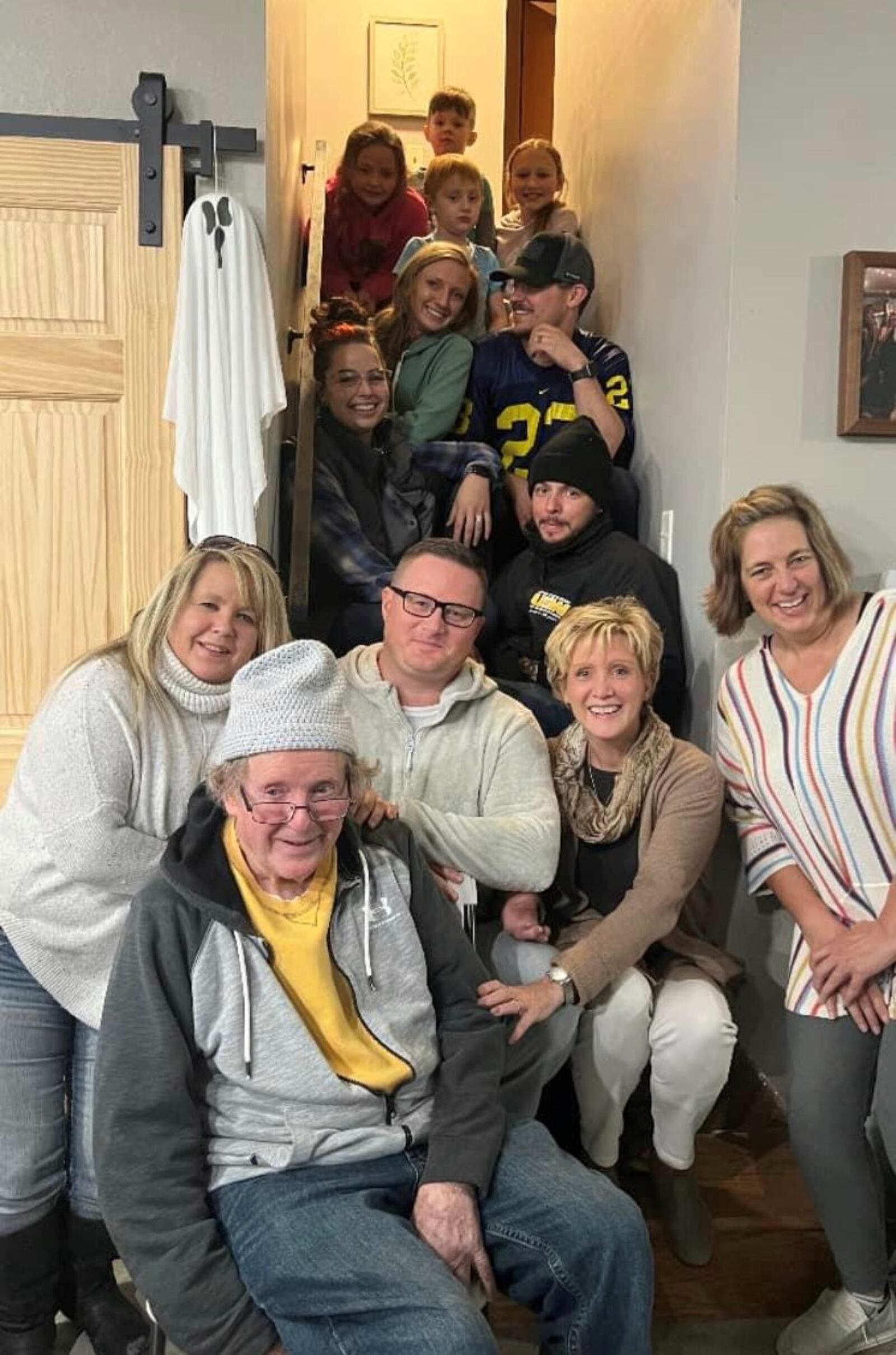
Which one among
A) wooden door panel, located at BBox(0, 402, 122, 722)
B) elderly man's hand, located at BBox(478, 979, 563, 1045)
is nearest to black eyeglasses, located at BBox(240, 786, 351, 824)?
elderly man's hand, located at BBox(478, 979, 563, 1045)

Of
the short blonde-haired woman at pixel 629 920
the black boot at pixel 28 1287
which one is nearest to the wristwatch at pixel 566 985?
the short blonde-haired woman at pixel 629 920

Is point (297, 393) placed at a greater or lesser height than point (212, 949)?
greater

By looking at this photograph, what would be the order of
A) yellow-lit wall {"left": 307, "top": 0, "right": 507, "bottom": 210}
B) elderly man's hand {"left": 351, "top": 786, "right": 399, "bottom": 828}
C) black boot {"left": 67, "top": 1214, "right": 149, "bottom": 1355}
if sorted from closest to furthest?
elderly man's hand {"left": 351, "top": 786, "right": 399, "bottom": 828} < black boot {"left": 67, "top": 1214, "right": 149, "bottom": 1355} < yellow-lit wall {"left": 307, "top": 0, "right": 507, "bottom": 210}

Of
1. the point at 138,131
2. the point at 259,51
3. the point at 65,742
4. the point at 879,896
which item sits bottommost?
the point at 879,896

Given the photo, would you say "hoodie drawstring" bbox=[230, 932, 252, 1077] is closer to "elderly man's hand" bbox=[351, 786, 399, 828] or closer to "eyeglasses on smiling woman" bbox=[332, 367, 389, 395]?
"elderly man's hand" bbox=[351, 786, 399, 828]

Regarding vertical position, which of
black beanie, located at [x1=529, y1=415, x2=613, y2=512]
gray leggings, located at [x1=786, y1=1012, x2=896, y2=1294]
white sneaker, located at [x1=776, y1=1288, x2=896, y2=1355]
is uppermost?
black beanie, located at [x1=529, y1=415, x2=613, y2=512]

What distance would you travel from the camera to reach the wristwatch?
1.79 meters

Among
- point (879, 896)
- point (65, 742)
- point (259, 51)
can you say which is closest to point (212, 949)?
point (65, 742)

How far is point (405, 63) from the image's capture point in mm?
5180

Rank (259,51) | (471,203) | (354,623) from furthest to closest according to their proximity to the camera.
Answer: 1. (471,203)
2. (354,623)
3. (259,51)

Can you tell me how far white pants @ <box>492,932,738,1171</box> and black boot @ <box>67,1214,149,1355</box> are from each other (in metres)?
0.72

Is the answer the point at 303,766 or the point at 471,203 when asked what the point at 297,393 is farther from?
the point at 303,766

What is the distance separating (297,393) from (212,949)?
2.04 meters

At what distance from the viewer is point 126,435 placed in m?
2.44
